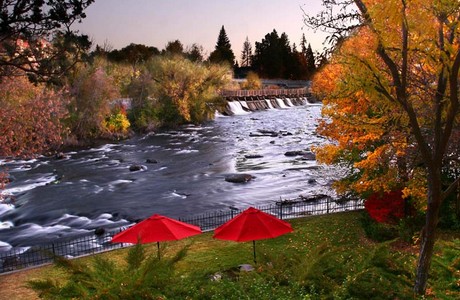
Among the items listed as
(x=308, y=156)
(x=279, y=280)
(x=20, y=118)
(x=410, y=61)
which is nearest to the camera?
(x=279, y=280)

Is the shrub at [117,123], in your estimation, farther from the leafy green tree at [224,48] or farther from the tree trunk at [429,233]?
the leafy green tree at [224,48]

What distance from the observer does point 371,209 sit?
19109 millimetres

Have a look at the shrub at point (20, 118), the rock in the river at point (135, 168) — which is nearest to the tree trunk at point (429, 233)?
the shrub at point (20, 118)

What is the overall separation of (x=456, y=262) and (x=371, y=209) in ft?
27.4

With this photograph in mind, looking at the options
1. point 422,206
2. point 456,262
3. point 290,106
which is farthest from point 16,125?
point 290,106

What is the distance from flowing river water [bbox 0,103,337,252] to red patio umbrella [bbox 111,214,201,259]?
32.5 feet

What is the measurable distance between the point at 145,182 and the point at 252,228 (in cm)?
2092

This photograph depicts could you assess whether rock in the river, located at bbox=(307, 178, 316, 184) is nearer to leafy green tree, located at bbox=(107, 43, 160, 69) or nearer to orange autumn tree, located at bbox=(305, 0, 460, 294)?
orange autumn tree, located at bbox=(305, 0, 460, 294)

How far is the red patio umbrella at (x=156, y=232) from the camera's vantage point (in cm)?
1512

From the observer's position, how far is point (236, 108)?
9194cm

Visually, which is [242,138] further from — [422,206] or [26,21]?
[26,21]

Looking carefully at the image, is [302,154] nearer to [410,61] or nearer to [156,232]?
[156,232]

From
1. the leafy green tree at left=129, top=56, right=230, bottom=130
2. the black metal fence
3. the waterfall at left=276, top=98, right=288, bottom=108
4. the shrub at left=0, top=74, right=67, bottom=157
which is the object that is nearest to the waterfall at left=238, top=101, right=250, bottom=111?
the waterfall at left=276, top=98, right=288, bottom=108

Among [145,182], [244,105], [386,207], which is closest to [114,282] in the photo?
[386,207]
